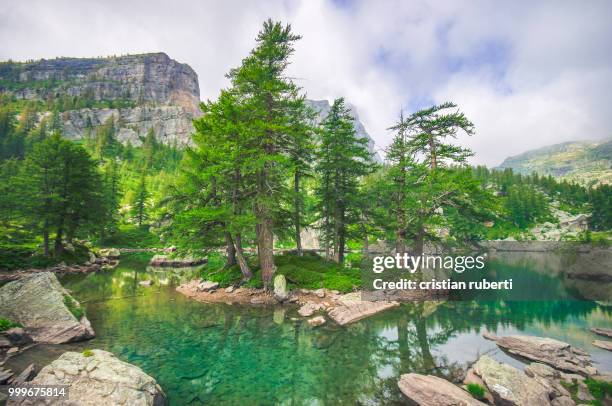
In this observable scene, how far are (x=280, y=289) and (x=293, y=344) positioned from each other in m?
6.86

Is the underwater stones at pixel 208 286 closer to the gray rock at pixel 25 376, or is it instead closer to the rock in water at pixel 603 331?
the gray rock at pixel 25 376

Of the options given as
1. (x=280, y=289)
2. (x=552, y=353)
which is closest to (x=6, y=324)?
(x=280, y=289)

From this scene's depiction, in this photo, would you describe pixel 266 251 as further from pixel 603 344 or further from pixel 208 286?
pixel 603 344

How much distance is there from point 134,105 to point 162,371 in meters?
211

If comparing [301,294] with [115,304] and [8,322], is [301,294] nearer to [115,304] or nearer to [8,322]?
[115,304]

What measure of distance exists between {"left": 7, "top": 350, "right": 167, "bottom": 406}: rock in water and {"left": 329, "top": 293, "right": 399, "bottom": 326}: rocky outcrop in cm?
1018

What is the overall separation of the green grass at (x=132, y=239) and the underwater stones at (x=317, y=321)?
55848 millimetres

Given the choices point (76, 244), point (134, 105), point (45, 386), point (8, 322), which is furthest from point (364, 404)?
point (134, 105)

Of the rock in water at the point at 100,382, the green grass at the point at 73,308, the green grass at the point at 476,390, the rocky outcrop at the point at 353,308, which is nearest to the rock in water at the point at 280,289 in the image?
the rocky outcrop at the point at 353,308

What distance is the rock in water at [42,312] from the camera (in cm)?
1206

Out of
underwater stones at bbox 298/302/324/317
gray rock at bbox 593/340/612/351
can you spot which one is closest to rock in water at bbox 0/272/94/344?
underwater stones at bbox 298/302/324/317

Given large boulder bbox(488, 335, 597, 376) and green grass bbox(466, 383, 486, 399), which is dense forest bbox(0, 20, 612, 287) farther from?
green grass bbox(466, 383, 486, 399)

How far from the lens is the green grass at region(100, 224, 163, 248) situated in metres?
58.5

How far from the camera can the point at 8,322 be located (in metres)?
11.6
